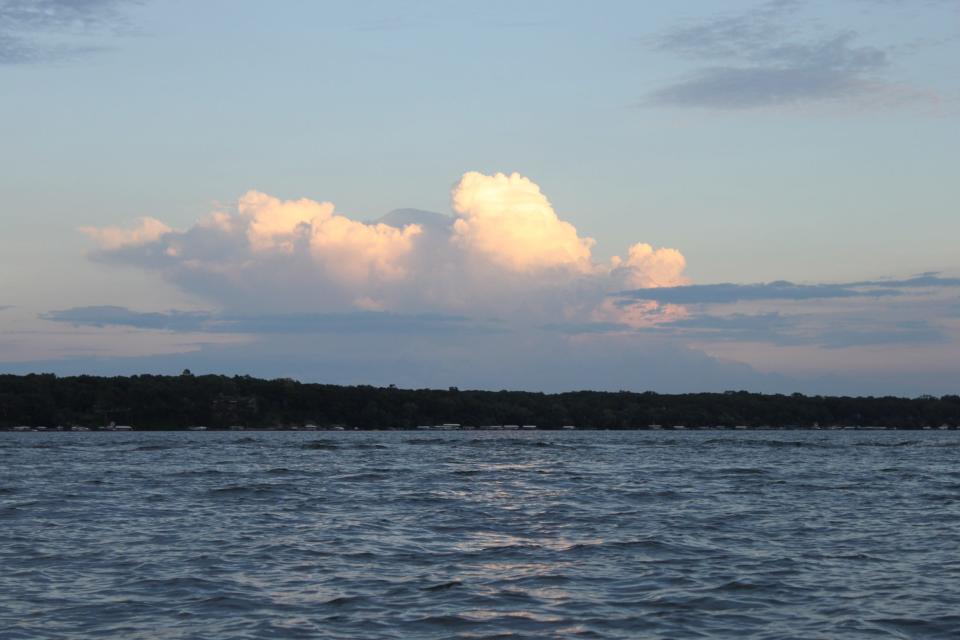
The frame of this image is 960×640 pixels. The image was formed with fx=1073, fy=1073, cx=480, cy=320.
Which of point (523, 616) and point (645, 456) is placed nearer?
point (523, 616)

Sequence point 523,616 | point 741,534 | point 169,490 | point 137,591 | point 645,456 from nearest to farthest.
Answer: point 523,616
point 137,591
point 741,534
point 169,490
point 645,456

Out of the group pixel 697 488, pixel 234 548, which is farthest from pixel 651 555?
pixel 697 488

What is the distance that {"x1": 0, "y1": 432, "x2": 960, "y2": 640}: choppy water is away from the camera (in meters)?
21.8

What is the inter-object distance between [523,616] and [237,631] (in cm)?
576

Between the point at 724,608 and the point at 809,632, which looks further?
the point at 724,608

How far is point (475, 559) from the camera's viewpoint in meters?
29.8

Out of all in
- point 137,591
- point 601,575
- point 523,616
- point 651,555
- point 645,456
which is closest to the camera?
point 523,616

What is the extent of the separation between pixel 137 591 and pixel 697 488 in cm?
3608

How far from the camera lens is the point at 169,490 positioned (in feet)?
171

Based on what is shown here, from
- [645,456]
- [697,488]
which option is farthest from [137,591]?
[645,456]

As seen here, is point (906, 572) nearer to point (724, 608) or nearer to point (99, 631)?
point (724, 608)

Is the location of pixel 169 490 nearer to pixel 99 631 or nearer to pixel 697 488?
pixel 697 488

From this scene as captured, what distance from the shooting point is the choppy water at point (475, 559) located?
71.5 feet

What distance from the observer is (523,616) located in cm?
2216
